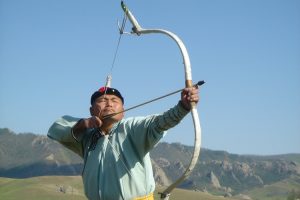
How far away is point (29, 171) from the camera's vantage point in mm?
191250

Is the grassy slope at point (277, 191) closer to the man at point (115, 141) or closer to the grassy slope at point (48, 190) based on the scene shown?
the grassy slope at point (48, 190)

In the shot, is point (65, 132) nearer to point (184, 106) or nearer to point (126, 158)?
point (126, 158)

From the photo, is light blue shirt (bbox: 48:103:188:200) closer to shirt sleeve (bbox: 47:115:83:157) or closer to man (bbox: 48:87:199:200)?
man (bbox: 48:87:199:200)

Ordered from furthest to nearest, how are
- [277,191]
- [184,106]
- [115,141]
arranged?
[277,191] < [115,141] < [184,106]

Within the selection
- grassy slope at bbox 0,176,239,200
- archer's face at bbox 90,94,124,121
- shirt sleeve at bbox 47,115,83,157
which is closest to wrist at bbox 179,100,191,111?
archer's face at bbox 90,94,124,121

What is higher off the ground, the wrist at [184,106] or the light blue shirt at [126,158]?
the wrist at [184,106]

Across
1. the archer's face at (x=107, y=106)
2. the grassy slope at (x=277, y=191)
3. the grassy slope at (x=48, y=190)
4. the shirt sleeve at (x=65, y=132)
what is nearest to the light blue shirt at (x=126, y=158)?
the archer's face at (x=107, y=106)

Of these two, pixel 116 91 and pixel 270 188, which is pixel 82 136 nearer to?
pixel 116 91

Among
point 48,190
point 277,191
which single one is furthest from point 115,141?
point 277,191

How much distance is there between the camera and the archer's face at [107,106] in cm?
404

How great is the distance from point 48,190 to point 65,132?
95569 millimetres

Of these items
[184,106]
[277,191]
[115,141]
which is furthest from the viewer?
[277,191]

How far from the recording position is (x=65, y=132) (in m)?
4.12

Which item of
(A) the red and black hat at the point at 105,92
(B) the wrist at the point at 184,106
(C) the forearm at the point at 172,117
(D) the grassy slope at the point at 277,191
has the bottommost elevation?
(D) the grassy slope at the point at 277,191
